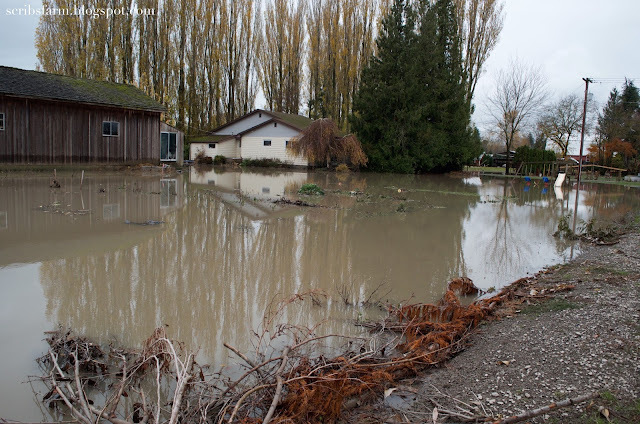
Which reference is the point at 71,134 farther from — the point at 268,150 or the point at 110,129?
the point at 268,150

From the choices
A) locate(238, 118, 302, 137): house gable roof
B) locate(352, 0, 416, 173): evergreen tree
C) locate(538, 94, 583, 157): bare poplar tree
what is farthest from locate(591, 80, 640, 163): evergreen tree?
locate(238, 118, 302, 137): house gable roof

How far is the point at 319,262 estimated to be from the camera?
906 cm

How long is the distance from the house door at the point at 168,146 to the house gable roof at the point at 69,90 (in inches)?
122

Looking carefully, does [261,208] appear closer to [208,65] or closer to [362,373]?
[362,373]

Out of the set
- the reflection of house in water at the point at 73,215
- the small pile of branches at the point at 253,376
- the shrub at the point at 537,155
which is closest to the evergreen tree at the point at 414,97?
the shrub at the point at 537,155

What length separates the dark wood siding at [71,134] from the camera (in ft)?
79.5

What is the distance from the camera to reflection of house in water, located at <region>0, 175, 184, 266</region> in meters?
9.16

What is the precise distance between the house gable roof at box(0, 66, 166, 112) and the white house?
41.9ft

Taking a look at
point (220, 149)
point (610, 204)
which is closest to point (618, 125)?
point (610, 204)

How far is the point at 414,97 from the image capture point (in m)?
34.3

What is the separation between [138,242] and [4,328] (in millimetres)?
4352

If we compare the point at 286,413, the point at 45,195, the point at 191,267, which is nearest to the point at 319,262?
the point at 191,267

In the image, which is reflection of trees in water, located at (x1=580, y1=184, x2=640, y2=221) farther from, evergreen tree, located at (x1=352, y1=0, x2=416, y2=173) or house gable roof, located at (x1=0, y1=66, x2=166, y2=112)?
house gable roof, located at (x1=0, y1=66, x2=166, y2=112)

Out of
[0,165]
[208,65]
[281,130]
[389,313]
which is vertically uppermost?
[208,65]
